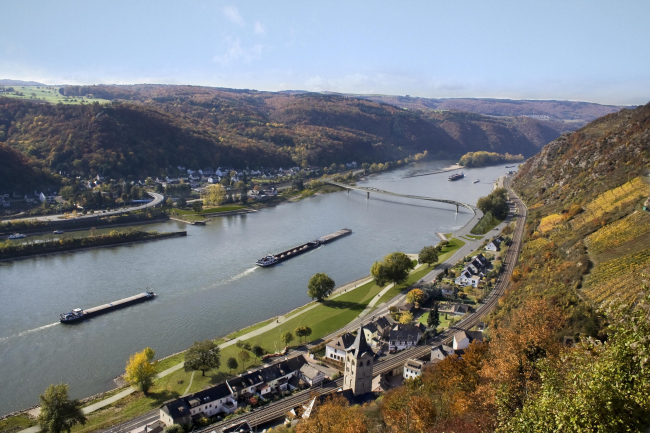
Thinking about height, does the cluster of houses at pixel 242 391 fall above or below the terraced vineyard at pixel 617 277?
below

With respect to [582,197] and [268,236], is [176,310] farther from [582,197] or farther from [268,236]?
[582,197]

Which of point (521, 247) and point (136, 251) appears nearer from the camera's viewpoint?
point (521, 247)

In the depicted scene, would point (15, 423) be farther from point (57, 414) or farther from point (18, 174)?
point (18, 174)

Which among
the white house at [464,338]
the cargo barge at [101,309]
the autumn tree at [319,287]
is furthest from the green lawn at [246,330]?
the white house at [464,338]

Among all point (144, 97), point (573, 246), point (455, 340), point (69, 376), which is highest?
point (144, 97)

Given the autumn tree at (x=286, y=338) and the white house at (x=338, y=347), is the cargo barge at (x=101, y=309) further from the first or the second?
the white house at (x=338, y=347)

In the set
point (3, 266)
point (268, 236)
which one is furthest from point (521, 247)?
point (3, 266)
